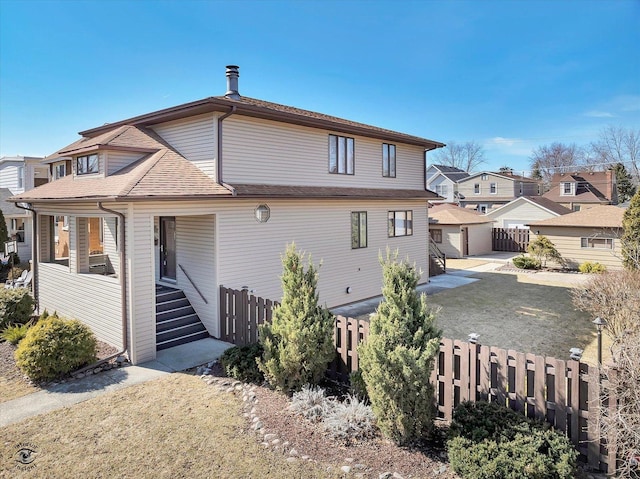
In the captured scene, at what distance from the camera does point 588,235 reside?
22109 millimetres

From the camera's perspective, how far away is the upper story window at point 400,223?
53.2 feet

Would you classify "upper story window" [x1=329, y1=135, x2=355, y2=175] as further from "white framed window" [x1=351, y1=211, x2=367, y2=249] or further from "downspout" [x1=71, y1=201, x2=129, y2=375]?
"downspout" [x1=71, y1=201, x2=129, y2=375]

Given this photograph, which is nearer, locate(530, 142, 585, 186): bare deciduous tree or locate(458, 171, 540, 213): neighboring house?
locate(458, 171, 540, 213): neighboring house

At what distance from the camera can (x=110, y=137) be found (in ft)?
36.2

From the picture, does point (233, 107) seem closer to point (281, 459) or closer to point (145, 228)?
point (145, 228)

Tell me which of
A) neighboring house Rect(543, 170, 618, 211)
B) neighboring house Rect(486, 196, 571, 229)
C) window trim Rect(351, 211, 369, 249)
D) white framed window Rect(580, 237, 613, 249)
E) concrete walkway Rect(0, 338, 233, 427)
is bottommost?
concrete walkway Rect(0, 338, 233, 427)

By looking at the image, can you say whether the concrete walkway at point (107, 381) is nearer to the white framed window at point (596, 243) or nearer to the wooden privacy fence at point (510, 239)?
the white framed window at point (596, 243)

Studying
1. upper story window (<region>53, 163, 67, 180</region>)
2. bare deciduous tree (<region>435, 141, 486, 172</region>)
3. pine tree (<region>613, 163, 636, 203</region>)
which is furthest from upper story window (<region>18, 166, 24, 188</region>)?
bare deciduous tree (<region>435, 141, 486, 172</region>)

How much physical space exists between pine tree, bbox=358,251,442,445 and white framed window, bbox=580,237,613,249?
21426mm

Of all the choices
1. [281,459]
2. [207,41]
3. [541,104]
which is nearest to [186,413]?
[281,459]

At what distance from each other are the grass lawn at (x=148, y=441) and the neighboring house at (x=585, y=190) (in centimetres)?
4123

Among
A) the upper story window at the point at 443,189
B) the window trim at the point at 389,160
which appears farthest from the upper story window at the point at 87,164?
the upper story window at the point at 443,189

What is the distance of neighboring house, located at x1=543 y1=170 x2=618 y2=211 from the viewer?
37.8 metres

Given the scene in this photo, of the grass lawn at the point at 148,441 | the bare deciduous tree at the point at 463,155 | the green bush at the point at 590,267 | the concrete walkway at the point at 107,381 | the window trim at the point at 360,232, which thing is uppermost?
the bare deciduous tree at the point at 463,155
